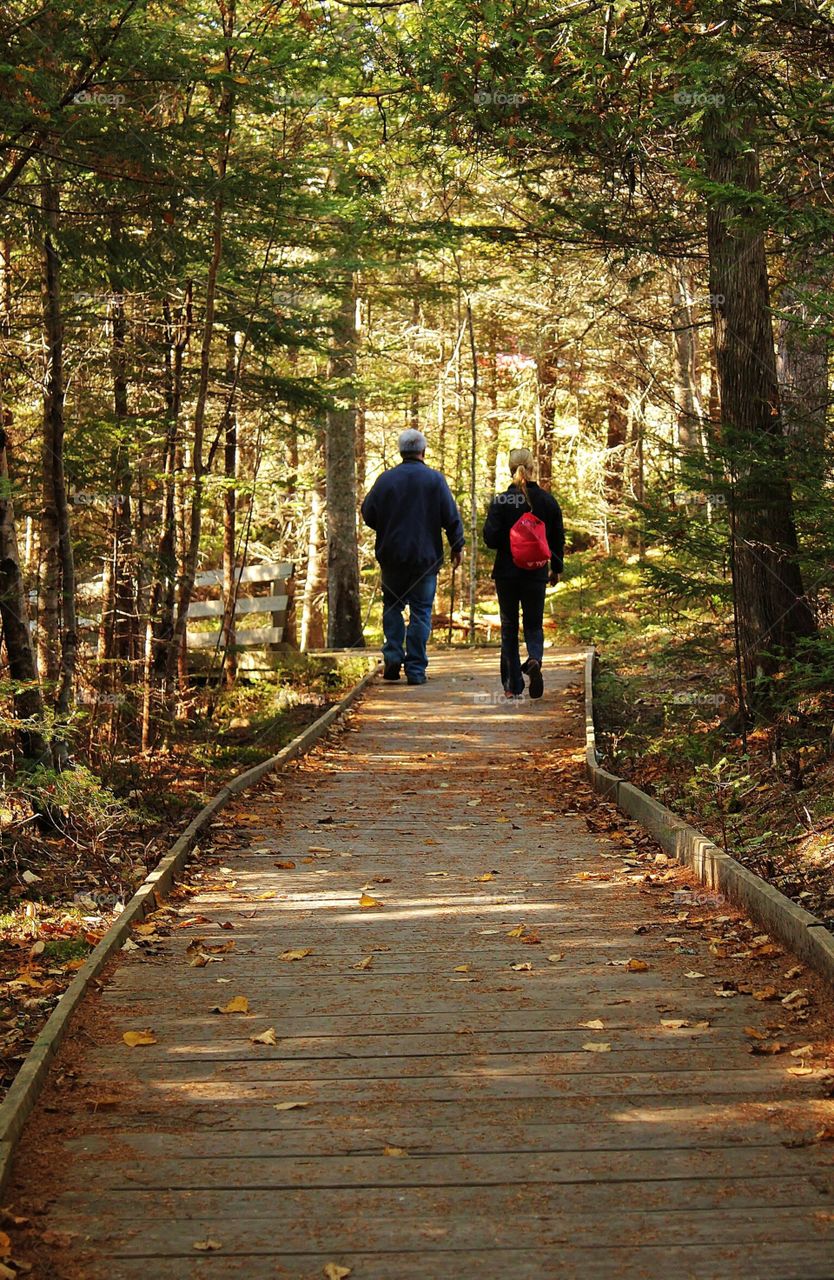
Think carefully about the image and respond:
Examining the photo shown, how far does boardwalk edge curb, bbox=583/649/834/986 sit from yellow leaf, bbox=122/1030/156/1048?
8.45 feet

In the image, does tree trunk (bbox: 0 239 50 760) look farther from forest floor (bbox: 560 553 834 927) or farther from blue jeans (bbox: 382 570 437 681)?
blue jeans (bbox: 382 570 437 681)

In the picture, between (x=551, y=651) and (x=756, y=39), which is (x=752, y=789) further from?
(x=551, y=651)

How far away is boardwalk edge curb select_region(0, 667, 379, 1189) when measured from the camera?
3930 millimetres

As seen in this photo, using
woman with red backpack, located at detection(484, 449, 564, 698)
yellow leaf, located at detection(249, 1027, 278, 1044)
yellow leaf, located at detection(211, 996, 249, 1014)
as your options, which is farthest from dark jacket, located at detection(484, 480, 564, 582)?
yellow leaf, located at detection(249, 1027, 278, 1044)

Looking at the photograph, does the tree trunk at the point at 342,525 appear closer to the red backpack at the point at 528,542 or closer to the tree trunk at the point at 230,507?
the tree trunk at the point at 230,507

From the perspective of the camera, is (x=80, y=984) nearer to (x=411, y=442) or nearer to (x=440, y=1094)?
(x=440, y=1094)

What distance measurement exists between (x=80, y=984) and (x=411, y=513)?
913cm

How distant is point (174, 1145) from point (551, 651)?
15804 millimetres

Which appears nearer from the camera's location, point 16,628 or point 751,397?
point 16,628

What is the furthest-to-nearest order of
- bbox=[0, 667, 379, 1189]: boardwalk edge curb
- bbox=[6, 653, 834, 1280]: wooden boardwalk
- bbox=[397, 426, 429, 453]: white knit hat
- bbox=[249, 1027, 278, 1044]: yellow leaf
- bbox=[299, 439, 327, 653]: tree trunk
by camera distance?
1. bbox=[299, 439, 327, 653]: tree trunk
2. bbox=[397, 426, 429, 453]: white knit hat
3. bbox=[249, 1027, 278, 1044]: yellow leaf
4. bbox=[0, 667, 379, 1189]: boardwalk edge curb
5. bbox=[6, 653, 834, 1280]: wooden boardwalk

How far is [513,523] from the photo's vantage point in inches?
506

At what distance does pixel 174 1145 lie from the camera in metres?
3.89

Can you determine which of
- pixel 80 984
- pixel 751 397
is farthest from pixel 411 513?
pixel 80 984

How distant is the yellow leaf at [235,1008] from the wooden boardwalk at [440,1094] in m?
0.04
